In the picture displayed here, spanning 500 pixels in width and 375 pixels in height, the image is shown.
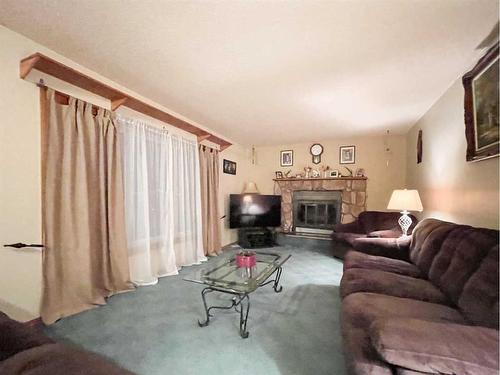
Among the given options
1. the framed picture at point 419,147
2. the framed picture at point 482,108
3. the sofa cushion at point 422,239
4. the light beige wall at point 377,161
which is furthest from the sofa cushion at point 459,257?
the light beige wall at point 377,161

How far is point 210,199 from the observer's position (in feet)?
13.0

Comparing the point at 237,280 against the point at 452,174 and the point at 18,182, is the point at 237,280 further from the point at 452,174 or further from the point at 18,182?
the point at 452,174

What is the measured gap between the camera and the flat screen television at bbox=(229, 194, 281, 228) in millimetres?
4598

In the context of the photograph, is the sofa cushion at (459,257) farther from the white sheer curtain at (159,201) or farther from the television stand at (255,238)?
the television stand at (255,238)

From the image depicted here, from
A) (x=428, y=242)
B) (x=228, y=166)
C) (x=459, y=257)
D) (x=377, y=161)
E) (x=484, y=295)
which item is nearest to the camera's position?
(x=484, y=295)

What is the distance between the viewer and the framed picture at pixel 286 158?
5.23 metres

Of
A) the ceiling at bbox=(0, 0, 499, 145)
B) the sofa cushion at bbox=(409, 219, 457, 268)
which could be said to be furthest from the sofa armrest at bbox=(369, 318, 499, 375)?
the ceiling at bbox=(0, 0, 499, 145)

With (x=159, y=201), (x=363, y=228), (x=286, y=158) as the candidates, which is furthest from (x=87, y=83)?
(x=363, y=228)

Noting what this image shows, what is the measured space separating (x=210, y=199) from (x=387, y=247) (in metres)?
2.65

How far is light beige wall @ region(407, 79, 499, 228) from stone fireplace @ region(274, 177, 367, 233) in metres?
1.20

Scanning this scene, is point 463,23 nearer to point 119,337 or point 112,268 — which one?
point 119,337

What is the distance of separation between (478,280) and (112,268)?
9.29 feet

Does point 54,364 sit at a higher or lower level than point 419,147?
lower

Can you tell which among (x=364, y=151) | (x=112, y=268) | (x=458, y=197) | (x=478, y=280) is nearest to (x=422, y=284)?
(x=478, y=280)
